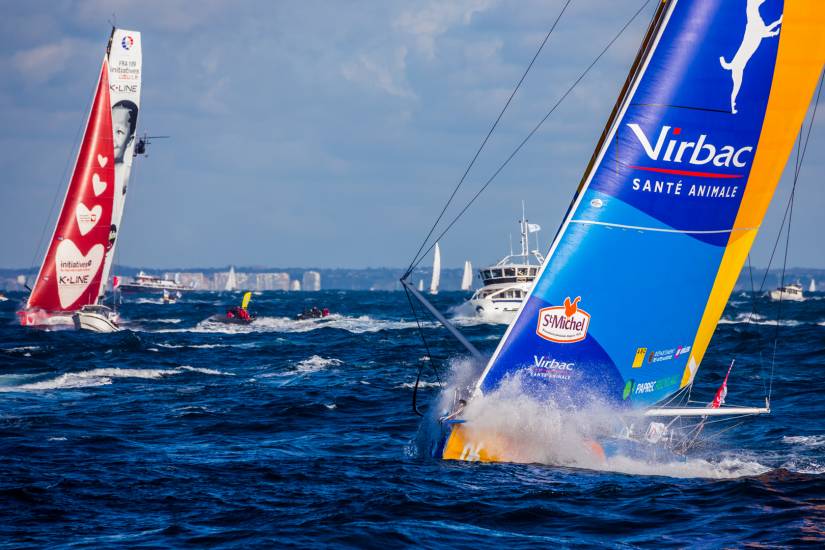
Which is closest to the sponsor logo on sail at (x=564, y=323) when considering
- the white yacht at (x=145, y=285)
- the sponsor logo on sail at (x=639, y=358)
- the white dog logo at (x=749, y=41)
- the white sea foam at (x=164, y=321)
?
the sponsor logo on sail at (x=639, y=358)

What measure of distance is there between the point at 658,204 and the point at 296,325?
162 feet

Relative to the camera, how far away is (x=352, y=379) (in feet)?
101

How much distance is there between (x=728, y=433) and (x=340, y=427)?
24.6 feet

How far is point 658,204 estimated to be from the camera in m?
14.6

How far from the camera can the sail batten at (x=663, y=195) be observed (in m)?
14.1

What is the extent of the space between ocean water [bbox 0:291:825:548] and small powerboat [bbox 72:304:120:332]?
1762 cm

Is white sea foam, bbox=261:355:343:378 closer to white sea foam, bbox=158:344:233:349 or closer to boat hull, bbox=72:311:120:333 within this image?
white sea foam, bbox=158:344:233:349

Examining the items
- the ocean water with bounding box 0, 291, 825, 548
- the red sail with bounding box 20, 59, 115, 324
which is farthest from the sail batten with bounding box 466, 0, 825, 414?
the red sail with bounding box 20, 59, 115, 324

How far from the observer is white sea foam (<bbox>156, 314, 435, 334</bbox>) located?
57.5 metres

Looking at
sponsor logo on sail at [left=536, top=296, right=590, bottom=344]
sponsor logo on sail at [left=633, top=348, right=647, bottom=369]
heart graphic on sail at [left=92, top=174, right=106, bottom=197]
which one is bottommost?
sponsor logo on sail at [left=633, top=348, right=647, bottom=369]

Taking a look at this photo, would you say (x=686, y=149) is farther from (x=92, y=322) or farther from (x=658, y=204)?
(x=92, y=322)

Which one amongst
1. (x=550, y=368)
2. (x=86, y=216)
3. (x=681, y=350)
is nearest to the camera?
(x=550, y=368)

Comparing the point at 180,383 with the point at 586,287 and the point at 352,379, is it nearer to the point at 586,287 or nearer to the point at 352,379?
the point at 352,379

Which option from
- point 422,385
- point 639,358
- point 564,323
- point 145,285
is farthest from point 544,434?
point 145,285
